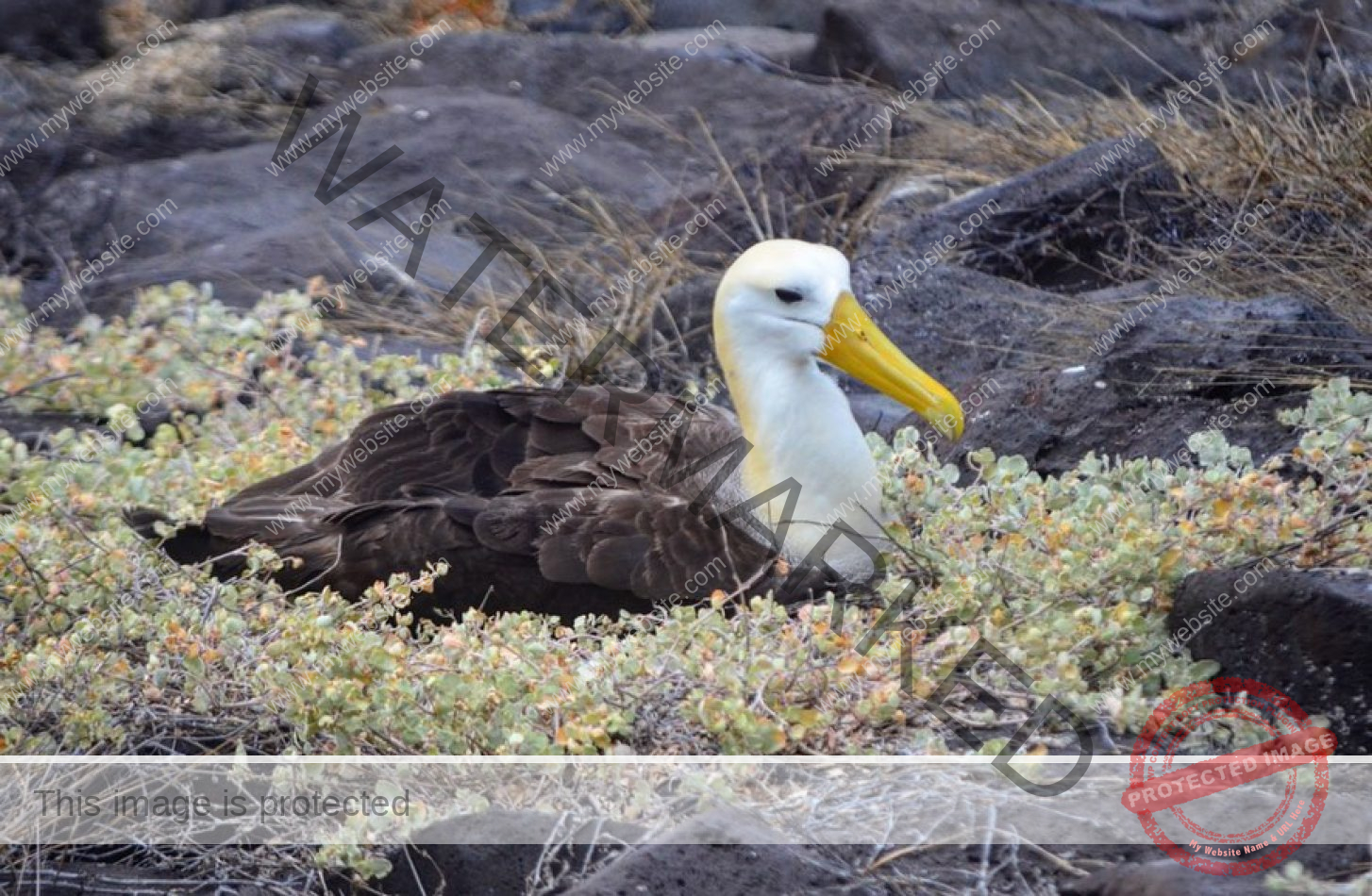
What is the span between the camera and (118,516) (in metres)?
4.84

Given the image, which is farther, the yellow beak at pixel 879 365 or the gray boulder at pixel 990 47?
the gray boulder at pixel 990 47

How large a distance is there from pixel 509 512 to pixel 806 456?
74cm

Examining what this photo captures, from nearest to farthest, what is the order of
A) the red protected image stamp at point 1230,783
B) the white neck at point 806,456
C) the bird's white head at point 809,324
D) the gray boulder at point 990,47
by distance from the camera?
the red protected image stamp at point 1230,783, the white neck at point 806,456, the bird's white head at point 809,324, the gray boulder at point 990,47

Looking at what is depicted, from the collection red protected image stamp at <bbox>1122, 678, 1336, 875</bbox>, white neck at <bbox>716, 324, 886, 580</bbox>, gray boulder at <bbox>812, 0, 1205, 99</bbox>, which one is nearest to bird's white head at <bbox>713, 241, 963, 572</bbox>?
white neck at <bbox>716, 324, 886, 580</bbox>

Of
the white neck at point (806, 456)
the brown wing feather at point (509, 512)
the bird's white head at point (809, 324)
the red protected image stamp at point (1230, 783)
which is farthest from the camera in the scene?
the bird's white head at point (809, 324)

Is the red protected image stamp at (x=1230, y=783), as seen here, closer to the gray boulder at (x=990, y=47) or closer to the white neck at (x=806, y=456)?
the white neck at (x=806, y=456)

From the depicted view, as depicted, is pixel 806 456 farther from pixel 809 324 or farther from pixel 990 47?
pixel 990 47

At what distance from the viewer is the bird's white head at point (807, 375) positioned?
4.54 metres

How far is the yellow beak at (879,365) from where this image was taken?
15.2ft

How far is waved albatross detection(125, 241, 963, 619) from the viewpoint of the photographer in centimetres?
437

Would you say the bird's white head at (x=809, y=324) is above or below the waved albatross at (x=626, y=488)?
above

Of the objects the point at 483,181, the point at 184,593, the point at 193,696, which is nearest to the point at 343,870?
the point at 193,696

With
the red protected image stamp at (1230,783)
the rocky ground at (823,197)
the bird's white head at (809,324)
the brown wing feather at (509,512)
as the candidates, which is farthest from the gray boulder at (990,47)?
the red protected image stamp at (1230,783)

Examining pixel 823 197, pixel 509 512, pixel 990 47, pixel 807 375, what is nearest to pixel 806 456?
pixel 807 375
